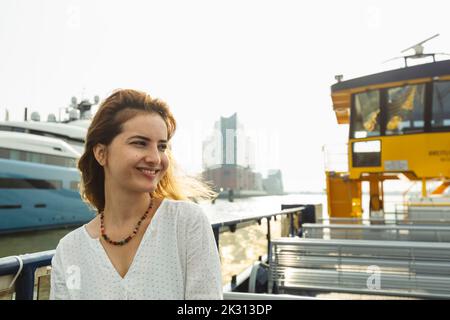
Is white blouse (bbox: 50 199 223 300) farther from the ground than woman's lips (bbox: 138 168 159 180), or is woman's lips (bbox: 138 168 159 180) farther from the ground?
woman's lips (bbox: 138 168 159 180)

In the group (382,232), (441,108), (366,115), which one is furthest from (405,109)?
(382,232)

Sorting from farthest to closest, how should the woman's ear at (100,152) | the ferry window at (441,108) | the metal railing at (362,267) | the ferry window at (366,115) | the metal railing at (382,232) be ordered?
the ferry window at (366,115) < the ferry window at (441,108) < the metal railing at (382,232) < the metal railing at (362,267) < the woman's ear at (100,152)

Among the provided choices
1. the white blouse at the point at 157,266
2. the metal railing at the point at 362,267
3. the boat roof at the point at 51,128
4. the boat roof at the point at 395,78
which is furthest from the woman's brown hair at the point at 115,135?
the boat roof at the point at 51,128

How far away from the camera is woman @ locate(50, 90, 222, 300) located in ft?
4.58

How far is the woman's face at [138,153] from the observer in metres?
1.54

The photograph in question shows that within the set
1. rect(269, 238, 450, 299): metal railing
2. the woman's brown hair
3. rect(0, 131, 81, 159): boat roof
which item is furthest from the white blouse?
rect(0, 131, 81, 159): boat roof

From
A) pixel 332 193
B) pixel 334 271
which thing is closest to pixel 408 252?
pixel 334 271

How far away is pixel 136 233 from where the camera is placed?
1.56m

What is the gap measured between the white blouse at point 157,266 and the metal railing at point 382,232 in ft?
13.0

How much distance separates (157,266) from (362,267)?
2744 millimetres

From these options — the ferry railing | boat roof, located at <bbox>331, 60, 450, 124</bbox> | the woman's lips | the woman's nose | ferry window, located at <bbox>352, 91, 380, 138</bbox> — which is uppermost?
boat roof, located at <bbox>331, 60, 450, 124</bbox>

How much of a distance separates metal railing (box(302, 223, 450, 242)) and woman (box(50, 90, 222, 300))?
3971mm

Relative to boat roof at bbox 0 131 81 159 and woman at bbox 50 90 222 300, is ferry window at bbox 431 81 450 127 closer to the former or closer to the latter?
woman at bbox 50 90 222 300

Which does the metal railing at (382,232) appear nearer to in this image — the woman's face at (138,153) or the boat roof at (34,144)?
the woman's face at (138,153)
